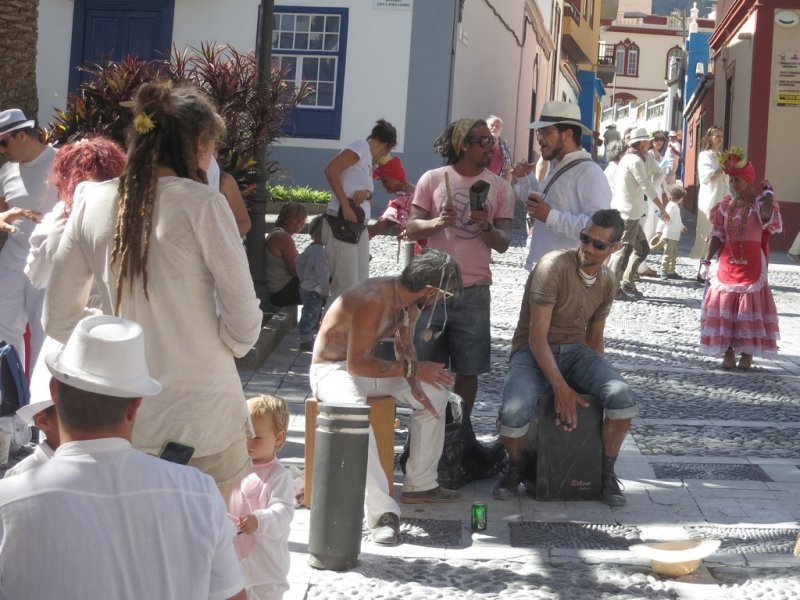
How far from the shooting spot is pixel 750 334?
904 cm

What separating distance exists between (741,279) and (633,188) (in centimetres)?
343

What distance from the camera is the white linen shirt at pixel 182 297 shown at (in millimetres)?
3301

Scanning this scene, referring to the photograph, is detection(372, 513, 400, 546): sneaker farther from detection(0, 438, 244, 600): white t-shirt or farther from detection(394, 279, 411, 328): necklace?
detection(0, 438, 244, 600): white t-shirt

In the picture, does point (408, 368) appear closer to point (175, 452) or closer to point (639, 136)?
point (175, 452)

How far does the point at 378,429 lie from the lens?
208 inches

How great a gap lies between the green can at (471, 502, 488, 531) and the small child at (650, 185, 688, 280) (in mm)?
9646

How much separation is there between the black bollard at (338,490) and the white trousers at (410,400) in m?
0.54

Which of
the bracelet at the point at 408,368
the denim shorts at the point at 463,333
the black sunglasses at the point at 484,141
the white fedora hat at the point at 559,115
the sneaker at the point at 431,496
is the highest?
the white fedora hat at the point at 559,115

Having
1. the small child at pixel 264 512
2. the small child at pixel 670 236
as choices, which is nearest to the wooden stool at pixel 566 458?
the small child at pixel 264 512

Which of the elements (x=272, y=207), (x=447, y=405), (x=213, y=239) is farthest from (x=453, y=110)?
(x=213, y=239)

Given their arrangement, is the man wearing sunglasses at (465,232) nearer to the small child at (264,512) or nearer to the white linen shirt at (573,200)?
the white linen shirt at (573,200)

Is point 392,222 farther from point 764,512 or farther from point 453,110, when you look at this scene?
point 453,110

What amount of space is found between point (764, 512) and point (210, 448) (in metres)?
3.22

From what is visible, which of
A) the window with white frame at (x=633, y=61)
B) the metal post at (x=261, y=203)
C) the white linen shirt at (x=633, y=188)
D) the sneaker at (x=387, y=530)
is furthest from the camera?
the window with white frame at (x=633, y=61)
